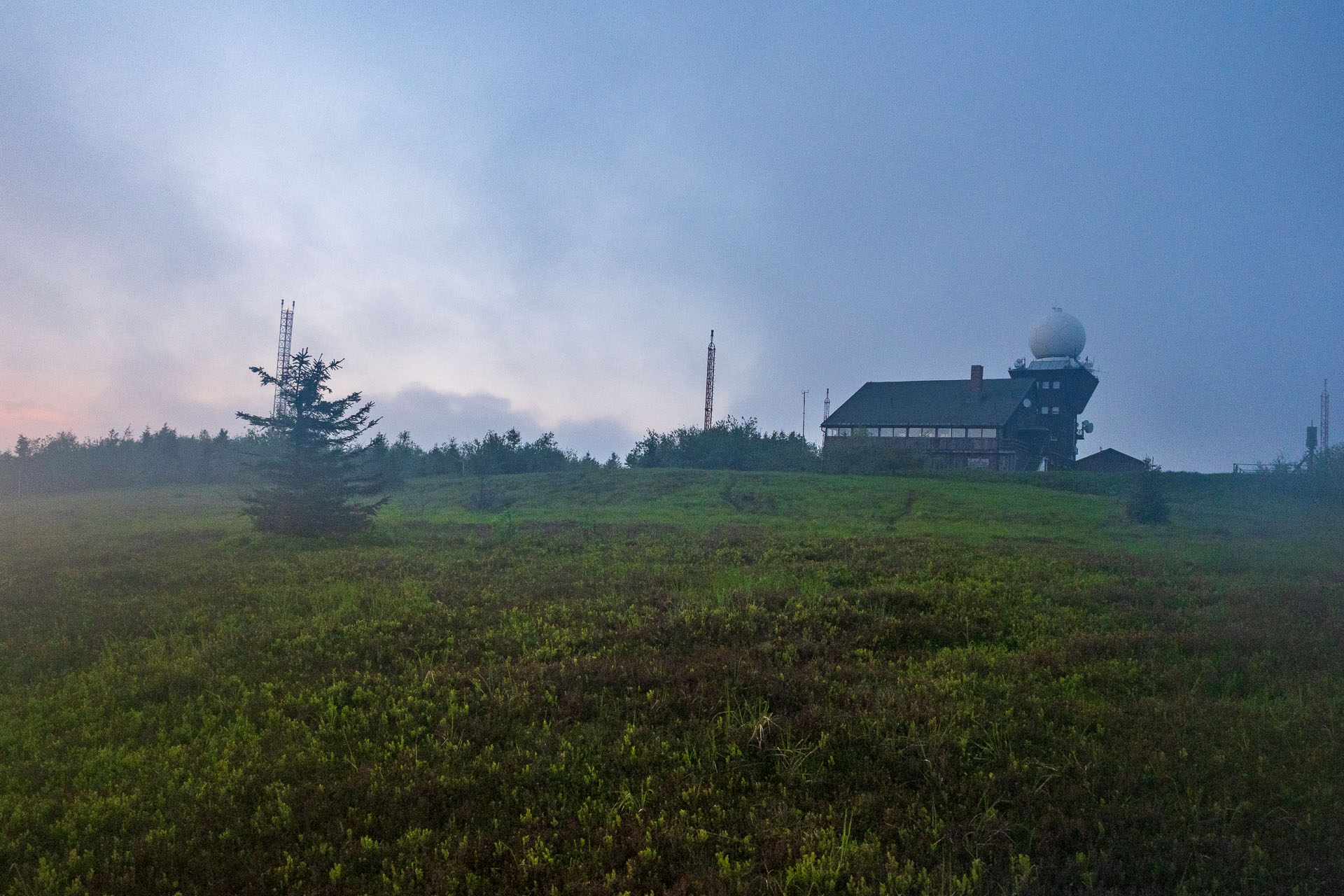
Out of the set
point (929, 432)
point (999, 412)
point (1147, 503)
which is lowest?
point (1147, 503)

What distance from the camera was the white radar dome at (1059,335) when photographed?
7150 centimetres

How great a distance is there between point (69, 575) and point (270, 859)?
14.1 m

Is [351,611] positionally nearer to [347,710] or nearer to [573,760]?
[347,710]

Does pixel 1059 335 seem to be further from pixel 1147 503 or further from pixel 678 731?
pixel 678 731

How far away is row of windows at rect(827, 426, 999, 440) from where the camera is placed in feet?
226

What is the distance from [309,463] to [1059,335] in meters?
68.5

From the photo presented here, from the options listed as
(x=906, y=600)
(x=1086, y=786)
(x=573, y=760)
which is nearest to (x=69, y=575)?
(x=573, y=760)

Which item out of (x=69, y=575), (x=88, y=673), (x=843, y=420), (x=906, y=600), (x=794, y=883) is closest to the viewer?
(x=794, y=883)

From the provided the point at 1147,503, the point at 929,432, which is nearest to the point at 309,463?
the point at 1147,503

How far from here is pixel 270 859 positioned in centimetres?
547

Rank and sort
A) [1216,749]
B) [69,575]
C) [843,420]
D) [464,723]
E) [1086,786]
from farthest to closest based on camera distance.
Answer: [843,420] < [69,575] < [464,723] < [1216,749] < [1086,786]

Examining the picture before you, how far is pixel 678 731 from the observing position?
23.9 feet

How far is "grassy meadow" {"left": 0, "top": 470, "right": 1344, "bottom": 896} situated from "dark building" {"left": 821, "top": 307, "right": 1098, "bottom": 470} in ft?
181

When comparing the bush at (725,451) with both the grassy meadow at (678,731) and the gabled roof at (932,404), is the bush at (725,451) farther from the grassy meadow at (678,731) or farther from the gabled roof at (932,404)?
the grassy meadow at (678,731)
